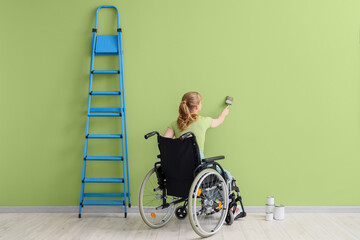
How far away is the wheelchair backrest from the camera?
3.38 meters

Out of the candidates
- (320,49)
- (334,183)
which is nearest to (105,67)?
(320,49)

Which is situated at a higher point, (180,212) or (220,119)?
(220,119)

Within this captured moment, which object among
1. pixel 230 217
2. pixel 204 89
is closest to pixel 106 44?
pixel 204 89

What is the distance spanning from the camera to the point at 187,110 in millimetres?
3725

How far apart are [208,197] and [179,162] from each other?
0.41 m

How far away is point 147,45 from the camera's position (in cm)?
424

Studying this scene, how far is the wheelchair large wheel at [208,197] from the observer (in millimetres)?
3316

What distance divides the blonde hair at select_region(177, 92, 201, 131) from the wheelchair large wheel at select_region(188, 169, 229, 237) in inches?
20.5

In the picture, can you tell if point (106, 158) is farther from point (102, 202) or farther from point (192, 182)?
point (192, 182)

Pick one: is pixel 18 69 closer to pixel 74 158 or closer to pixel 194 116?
pixel 74 158

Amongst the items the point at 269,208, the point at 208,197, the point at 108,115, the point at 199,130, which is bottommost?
the point at 269,208

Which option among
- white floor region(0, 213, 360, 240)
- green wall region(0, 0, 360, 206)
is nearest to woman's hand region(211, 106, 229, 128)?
Answer: green wall region(0, 0, 360, 206)

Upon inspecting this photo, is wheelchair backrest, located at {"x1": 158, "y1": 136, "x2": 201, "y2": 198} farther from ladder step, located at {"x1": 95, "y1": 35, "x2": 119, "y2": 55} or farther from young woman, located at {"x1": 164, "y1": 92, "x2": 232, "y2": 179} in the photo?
ladder step, located at {"x1": 95, "y1": 35, "x2": 119, "y2": 55}

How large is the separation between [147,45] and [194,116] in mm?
1004
